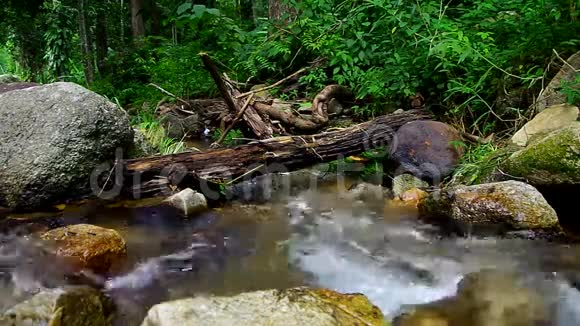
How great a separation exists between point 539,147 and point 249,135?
369 centimetres

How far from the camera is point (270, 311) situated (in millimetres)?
2227

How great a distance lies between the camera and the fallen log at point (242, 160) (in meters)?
4.98

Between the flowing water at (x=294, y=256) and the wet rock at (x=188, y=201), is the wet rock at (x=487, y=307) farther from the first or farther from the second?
the wet rock at (x=188, y=201)

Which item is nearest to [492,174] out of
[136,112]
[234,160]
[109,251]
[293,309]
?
[234,160]

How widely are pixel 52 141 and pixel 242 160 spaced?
1971mm

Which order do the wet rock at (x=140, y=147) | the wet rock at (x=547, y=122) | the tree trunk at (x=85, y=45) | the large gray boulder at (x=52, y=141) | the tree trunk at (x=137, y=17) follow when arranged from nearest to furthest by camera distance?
the large gray boulder at (x=52, y=141) → the wet rock at (x=547, y=122) → the wet rock at (x=140, y=147) → the tree trunk at (x=85, y=45) → the tree trunk at (x=137, y=17)

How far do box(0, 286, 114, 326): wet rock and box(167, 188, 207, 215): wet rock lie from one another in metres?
1.86

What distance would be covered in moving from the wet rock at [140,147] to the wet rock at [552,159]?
165 inches

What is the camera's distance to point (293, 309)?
2.25 m

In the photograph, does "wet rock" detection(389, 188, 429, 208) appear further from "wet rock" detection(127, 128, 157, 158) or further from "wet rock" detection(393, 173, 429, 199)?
"wet rock" detection(127, 128, 157, 158)

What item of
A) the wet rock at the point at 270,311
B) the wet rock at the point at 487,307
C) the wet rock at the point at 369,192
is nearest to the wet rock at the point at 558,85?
the wet rock at the point at 369,192

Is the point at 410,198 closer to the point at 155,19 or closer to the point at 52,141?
the point at 52,141

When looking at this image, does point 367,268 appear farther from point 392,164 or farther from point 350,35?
point 350,35

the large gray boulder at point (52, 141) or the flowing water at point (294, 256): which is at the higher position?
the large gray boulder at point (52, 141)
